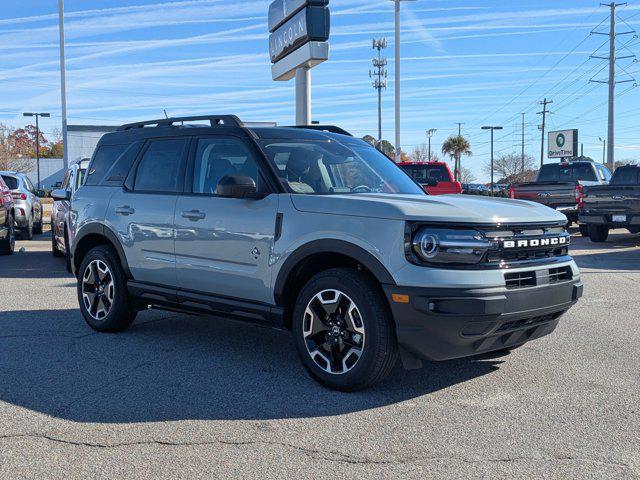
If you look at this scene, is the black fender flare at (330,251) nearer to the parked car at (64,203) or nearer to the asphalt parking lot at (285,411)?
the asphalt parking lot at (285,411)

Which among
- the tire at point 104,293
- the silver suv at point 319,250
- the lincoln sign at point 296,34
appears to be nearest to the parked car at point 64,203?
the tire at point 104,293

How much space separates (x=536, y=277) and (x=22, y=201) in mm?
15019

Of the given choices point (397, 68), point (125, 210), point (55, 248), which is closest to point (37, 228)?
point (55, 248)

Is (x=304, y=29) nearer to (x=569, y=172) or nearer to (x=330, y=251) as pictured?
(x=569, y=172)

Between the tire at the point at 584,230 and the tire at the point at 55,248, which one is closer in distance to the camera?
the tire at the point at 55,248

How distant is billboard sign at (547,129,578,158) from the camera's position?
84.9 meters

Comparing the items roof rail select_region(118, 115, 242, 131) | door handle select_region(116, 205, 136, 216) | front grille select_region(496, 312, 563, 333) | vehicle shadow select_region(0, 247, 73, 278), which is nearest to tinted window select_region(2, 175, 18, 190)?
vehicle shadow select_region(0, 247, 73, 278)

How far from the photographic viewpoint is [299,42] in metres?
17.6

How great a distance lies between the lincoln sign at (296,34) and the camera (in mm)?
16953

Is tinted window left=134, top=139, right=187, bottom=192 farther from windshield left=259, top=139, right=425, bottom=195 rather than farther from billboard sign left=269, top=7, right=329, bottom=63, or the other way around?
billboard sign left=269, top=7, right=329, bottom=63

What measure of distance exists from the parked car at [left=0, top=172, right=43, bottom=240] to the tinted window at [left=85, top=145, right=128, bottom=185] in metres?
10.5

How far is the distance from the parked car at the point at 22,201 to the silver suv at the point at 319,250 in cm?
1097

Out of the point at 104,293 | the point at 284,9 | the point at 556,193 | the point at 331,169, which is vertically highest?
the point at 284,9

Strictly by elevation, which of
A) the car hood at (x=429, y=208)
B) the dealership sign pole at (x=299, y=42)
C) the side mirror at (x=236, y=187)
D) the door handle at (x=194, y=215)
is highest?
the dealership sign pole at (x=299, y=42)
